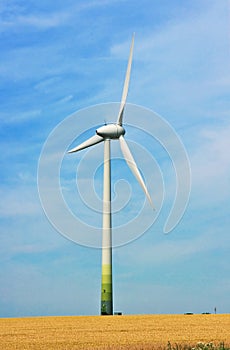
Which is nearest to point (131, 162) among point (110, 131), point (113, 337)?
point (110, 131)

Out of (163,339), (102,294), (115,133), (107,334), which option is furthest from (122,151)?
(163,339)

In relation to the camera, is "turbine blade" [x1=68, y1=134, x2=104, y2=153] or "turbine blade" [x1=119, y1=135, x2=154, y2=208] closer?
"turbine blade" [x1=119, y1=135, x2=154, y2=208]

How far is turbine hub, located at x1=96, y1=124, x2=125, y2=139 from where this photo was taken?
3132 inches

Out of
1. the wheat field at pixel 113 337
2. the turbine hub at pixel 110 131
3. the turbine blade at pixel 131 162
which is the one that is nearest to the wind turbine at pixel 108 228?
the turbine blade at pixel 131 162

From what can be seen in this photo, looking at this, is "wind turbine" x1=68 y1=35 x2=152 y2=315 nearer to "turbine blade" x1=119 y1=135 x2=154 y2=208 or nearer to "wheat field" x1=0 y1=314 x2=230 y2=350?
"turbine blade" x1=119 y1=135 x2=154 y2=208

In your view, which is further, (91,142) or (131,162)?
(91,142)

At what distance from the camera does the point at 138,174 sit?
7069 centimetres

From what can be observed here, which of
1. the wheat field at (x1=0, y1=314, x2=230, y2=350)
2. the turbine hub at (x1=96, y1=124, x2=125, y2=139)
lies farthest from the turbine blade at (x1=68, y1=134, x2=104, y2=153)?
the wheat field at (x1=0, y1=314, x2=230, y2=350)

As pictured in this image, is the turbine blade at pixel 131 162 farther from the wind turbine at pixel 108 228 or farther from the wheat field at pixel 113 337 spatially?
the wheat field at pixel 113 337

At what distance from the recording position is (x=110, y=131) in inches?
3130

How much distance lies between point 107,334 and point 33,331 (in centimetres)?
768

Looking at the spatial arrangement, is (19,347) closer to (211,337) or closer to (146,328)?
(211,337)

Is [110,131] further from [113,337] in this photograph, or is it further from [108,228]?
[113,337]

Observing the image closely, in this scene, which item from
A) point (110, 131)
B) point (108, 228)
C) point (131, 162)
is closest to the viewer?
point (131, 162)
